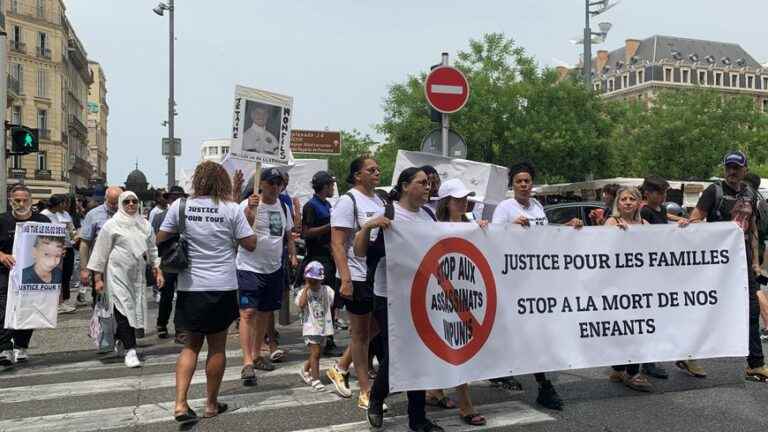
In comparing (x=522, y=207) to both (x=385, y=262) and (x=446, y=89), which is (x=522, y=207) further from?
(x=446, y=89)

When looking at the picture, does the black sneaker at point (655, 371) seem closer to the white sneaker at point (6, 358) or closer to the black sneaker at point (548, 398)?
the black sneaker at point (548, 398)

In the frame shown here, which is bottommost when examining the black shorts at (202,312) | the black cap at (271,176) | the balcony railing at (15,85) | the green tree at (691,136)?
the black shorts at (202,312)

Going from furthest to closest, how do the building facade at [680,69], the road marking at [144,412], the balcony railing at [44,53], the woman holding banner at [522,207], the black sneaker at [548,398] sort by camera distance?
the building facade at [680,69] → the balcony railing at [44,53] → the woman holding banner at [522,207] → the black sneaker at [548,398] → the road marking at [144,412]

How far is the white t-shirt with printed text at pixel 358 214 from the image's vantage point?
5074mm

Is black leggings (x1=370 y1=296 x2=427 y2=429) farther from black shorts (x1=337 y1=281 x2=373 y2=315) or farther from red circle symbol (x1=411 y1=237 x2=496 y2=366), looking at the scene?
black shorts (x1=337 y1=281 x2=373 y2=315)

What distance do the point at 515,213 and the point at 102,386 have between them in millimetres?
3662

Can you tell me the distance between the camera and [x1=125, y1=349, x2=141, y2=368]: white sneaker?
6.75 metres

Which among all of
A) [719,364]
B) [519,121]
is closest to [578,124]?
[519,121]

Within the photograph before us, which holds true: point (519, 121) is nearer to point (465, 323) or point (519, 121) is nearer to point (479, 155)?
point (479, 155)

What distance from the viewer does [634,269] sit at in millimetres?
5539

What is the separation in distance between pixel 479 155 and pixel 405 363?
29.9 meters

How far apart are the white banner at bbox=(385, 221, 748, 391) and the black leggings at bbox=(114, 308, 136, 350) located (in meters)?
3.44

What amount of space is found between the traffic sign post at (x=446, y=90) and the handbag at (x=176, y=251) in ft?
14.6

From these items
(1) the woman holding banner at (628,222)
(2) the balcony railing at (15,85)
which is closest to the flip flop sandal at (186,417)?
(1) the woman holding banner at (628,222)
